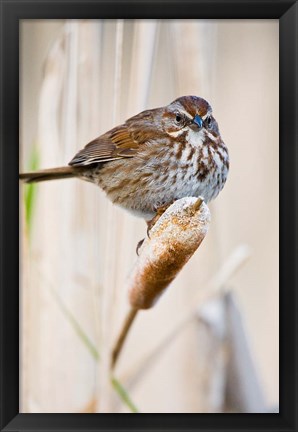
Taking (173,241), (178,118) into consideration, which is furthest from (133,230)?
(173,241)

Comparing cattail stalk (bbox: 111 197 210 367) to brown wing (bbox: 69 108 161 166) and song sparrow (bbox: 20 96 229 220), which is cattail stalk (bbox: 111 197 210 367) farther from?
brown wing (bbox: 69 108 161 166)

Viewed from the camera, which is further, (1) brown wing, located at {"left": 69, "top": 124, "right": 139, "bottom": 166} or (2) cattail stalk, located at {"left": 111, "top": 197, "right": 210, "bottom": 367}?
(1) brown wing, located at {"left": 69, "top": 124, "right": 139, "bottom": 166}

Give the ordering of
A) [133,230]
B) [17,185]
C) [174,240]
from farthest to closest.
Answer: [133,230]
[17,185]
[174,240]

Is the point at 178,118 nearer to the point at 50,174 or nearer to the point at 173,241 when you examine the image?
the point at 50,174

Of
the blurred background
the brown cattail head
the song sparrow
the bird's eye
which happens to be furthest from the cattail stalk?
the blurred background

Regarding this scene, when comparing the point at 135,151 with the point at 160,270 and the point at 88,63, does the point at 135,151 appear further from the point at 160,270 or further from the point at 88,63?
the point at 160,270

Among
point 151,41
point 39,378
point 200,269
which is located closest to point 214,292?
point 200,269

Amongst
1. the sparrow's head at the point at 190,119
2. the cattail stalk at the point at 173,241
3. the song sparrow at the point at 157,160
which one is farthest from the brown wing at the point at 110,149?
the cattail stalk at the point at 173,241
